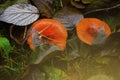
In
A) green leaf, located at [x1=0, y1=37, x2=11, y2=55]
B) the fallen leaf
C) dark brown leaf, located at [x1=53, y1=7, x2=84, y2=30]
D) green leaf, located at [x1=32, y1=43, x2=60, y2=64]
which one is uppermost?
the fallen leaf

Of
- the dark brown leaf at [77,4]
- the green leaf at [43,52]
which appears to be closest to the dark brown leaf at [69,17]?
the dark brown leaf at [77,4]

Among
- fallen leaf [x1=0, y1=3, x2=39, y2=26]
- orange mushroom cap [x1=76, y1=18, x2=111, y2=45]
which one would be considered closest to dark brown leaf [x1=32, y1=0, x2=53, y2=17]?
fallen leaf [x1=0, y1=3, x2=39, y2=26]

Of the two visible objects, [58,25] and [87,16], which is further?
[87,16]

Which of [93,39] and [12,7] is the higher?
[12,7]

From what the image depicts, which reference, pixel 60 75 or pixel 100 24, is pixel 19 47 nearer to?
pixel 60 75

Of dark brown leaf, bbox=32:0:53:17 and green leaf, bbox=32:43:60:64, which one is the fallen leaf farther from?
green leaf, bbox=32:43:60:64

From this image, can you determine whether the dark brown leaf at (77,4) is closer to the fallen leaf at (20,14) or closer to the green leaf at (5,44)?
the fallen leaf at (20,14)

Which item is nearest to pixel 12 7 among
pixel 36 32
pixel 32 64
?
pixel 36 32
